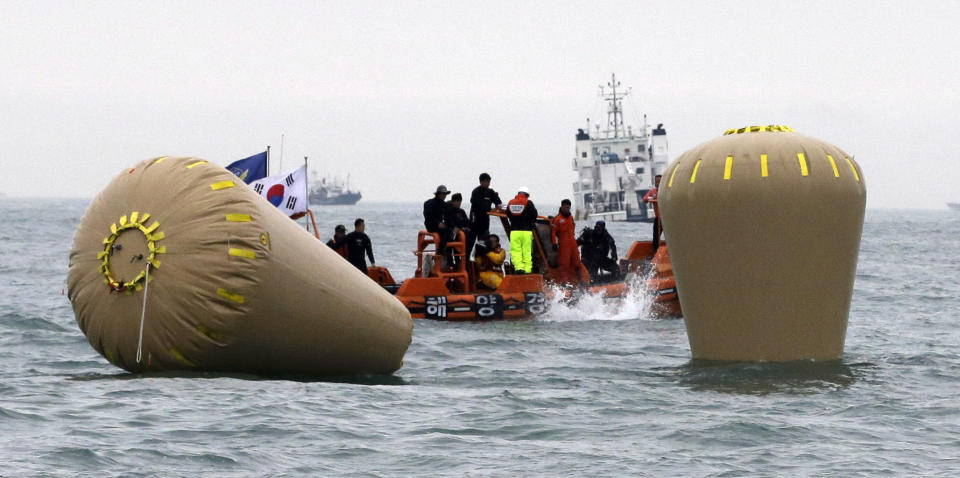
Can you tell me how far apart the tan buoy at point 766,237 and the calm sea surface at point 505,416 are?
0.34 meters

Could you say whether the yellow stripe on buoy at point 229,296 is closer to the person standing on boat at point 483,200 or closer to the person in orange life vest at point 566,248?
the person standing on boat at point 483,200

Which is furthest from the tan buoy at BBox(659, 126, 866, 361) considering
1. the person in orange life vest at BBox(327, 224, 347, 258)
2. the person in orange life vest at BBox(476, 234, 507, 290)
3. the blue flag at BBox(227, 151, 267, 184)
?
the blue flag at BBox(227, 151, 267, 184)

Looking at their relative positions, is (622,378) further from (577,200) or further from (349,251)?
(577,200)

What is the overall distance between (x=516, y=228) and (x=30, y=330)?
648 centimetres

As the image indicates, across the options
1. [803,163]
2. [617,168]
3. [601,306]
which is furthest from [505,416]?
[617,168]

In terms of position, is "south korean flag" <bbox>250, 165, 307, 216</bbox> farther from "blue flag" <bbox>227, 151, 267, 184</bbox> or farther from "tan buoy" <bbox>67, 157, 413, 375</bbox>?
"tan buoy" <bbox>67, 157, 413, 375</bbox>

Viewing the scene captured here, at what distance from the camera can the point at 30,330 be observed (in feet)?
53.3

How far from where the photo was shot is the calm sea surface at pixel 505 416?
781 cm

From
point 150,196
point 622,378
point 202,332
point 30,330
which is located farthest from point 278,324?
point 30,330

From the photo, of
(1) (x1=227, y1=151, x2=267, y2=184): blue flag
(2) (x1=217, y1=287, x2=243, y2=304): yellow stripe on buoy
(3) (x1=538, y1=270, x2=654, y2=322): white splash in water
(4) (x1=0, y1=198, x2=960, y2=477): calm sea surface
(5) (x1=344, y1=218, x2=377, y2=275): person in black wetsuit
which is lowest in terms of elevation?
(4) (x1=0, y1=198, x2=960, y2=477): calm sea surface

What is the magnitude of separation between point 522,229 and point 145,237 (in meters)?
8.88

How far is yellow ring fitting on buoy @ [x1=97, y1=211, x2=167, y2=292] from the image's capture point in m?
9.82

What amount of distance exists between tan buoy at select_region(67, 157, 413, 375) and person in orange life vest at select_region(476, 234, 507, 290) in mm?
7878

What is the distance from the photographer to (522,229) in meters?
18.2
